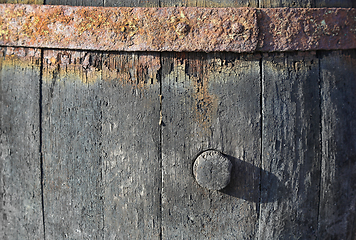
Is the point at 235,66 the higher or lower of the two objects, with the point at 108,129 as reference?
higher

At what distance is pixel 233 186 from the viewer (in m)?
0.89

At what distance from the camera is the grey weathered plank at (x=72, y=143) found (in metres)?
0.88

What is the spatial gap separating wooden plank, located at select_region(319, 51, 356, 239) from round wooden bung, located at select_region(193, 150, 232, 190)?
14.1 inches

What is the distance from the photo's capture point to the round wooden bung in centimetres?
85

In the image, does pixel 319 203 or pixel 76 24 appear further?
pixel 319 203

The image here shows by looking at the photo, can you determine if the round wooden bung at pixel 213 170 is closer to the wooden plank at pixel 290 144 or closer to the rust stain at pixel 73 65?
the wooden plank at pixel 290 144

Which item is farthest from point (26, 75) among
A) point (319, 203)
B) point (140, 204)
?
point (319, 203)

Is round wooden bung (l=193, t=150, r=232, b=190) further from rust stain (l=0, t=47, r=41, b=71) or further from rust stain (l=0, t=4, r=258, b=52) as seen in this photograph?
rust stain (l=0, t=47, r=41, b=71)

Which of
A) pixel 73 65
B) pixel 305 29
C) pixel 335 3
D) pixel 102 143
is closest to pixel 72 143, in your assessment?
pixel 102 143

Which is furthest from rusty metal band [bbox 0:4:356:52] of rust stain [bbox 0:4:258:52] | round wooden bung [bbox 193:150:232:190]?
round wooden bung [bbox 193:150:232:190]

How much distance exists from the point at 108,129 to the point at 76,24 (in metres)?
0.34

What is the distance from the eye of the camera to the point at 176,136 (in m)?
0.88

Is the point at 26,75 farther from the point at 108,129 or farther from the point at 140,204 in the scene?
the point at 140,204

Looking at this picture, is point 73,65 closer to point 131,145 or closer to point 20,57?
point 20,57
